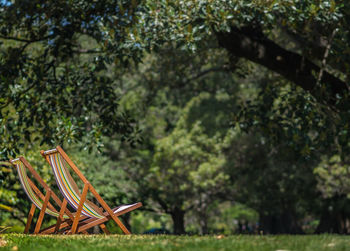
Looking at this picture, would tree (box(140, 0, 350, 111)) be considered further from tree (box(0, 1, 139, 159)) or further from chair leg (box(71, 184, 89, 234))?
chair leg (box(71, 184, 89, 234))

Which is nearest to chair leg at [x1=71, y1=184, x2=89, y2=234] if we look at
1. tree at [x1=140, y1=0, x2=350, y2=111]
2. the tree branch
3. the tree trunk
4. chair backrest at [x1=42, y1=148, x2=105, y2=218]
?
chair backrest at [x1=42, y1=148, x2=105, y2=218]

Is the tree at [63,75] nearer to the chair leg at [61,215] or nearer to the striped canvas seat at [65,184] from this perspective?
the striped canvas seat at [65,184]

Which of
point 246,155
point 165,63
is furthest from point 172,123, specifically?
point 165,63

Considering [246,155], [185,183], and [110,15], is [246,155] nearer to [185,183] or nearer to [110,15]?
[185,183]

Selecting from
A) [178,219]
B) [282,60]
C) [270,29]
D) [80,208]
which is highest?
[270,29]

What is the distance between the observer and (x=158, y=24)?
328 inches

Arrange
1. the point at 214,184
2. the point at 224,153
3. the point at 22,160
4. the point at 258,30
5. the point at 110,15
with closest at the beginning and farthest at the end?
the point at 22,160
the point at 110,15
the point at 258,30
the point at 214,184
the point at 224,153

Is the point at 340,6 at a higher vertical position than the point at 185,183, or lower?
higher

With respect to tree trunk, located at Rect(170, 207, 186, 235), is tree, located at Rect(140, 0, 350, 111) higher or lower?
Answer: higher

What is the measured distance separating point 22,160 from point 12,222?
64.9ft

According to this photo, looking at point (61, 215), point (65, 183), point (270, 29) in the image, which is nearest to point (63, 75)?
point (65, 183)

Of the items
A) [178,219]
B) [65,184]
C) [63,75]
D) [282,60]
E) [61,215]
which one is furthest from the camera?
[178,219]

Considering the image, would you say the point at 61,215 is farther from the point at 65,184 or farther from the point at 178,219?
the point at 178,219

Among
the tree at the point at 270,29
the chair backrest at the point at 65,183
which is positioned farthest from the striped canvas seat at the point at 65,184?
the tree at the point at 270,29
